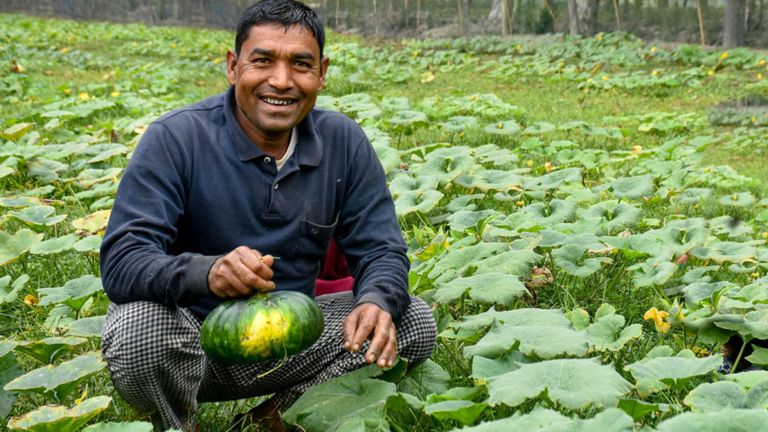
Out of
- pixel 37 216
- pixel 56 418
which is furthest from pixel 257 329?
pixel 37 216

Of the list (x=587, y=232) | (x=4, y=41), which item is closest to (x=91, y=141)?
(x=587, y=232)

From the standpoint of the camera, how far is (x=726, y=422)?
174 centimetres

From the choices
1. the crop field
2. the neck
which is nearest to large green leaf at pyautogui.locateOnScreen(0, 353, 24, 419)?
the crop field

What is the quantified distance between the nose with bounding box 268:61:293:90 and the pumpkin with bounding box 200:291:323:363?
657 mm

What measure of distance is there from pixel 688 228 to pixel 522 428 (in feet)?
7.50

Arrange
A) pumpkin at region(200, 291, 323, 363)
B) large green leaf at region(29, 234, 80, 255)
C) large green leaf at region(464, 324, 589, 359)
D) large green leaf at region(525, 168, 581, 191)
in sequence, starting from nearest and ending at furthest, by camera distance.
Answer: pumpkin at region(200, 291, 323, 363), large green leaf at region(464, 324, 589, 359), large green leaf at region(29, 234, 80, 255), large green leaf at region(525, 168, 581, 191)

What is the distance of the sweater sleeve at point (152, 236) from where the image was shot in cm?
239

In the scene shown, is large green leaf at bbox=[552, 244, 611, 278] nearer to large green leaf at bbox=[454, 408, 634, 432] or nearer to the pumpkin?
the pumpkin

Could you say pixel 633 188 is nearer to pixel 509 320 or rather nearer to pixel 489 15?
pixel 509 320

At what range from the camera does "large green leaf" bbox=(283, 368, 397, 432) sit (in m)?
2.40

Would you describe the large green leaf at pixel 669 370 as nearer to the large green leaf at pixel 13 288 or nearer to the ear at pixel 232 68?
the ear at pixel 232 68

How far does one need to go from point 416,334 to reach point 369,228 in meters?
0.38

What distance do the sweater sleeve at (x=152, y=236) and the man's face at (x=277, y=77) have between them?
27cm

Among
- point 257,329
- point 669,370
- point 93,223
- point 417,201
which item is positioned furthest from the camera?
point 417,201
